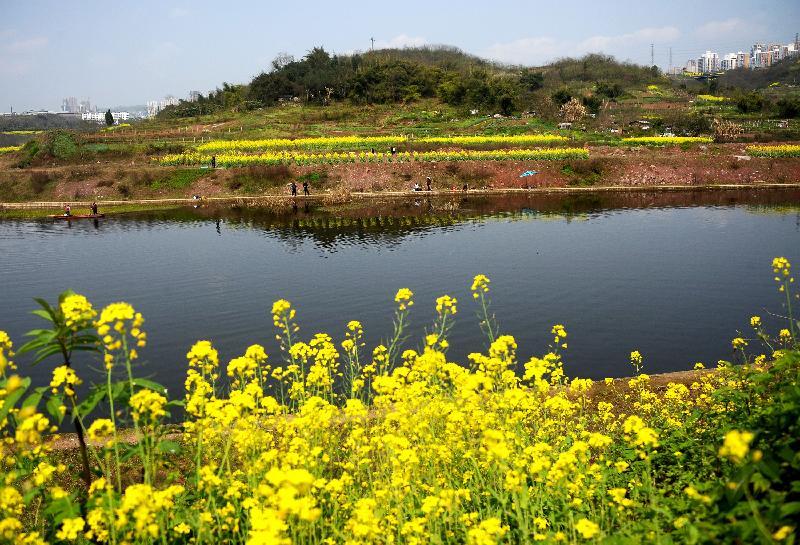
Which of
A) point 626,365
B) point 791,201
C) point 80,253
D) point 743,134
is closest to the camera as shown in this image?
point 626,365

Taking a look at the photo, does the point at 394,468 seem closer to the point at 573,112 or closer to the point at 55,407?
the point at 55,407

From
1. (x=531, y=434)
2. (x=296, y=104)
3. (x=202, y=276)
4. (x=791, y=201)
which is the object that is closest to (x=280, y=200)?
(x=202, y=276)

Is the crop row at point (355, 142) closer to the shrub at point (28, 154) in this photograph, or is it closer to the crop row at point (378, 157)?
the crop row at point (378, 157)

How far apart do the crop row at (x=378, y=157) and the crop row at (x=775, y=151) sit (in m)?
13.9

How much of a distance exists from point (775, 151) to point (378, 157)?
33.6m

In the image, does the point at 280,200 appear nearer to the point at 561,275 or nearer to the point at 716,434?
the point at 561,275

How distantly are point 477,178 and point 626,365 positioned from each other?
34903mm

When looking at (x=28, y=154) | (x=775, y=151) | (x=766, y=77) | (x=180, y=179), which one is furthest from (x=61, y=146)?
(x=766, y=77)

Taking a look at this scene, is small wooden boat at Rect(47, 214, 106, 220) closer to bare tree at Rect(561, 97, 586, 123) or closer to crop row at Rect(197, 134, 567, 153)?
crop row at Rect(197, 134, 567, 153)

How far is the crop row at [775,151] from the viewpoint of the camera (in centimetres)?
4992

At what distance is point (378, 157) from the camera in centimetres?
5141

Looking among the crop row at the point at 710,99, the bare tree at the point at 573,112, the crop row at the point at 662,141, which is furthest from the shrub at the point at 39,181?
the crop row at the point at 710,99

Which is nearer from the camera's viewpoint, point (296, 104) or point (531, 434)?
point (531, 434)

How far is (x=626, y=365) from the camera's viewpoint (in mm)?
14484
